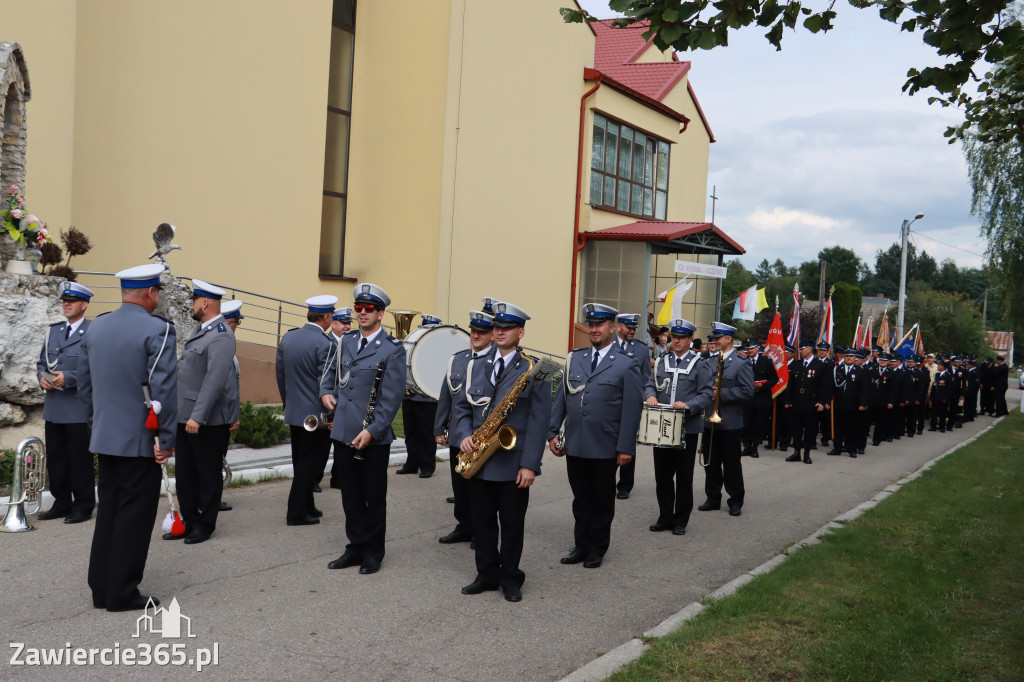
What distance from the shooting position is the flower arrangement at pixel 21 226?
1047 cm

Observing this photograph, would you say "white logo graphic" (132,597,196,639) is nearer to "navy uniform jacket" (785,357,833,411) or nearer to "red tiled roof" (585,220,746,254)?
"navy uniform jacket" (785,357,833,411)

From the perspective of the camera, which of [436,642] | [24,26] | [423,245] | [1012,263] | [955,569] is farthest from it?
[1012,263]

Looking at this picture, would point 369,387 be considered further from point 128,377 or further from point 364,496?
point 128,377

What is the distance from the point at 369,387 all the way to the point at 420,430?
4.20 m

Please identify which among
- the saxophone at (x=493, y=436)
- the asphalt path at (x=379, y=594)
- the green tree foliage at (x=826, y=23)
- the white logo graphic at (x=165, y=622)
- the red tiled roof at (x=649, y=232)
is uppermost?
the red tiled roof at (x=649, y=232)

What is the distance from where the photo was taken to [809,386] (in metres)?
15.2

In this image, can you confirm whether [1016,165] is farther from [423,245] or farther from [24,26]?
[24,26]

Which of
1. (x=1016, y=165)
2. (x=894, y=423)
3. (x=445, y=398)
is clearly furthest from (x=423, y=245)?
(x=1016, y=165)

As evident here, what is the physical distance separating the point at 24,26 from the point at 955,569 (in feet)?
47.9

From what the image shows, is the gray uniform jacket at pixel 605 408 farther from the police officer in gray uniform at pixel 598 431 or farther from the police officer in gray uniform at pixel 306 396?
the police officer in gray uniform at pixel 306 396

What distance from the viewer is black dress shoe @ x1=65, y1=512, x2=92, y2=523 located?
24.3 ft

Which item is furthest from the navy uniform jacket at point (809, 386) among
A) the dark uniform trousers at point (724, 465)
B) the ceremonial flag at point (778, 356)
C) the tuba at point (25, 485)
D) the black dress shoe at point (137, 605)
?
the black dress shoe at point (137, 605)

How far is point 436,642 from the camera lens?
513 cm

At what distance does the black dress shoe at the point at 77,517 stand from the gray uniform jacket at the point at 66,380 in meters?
0.80
